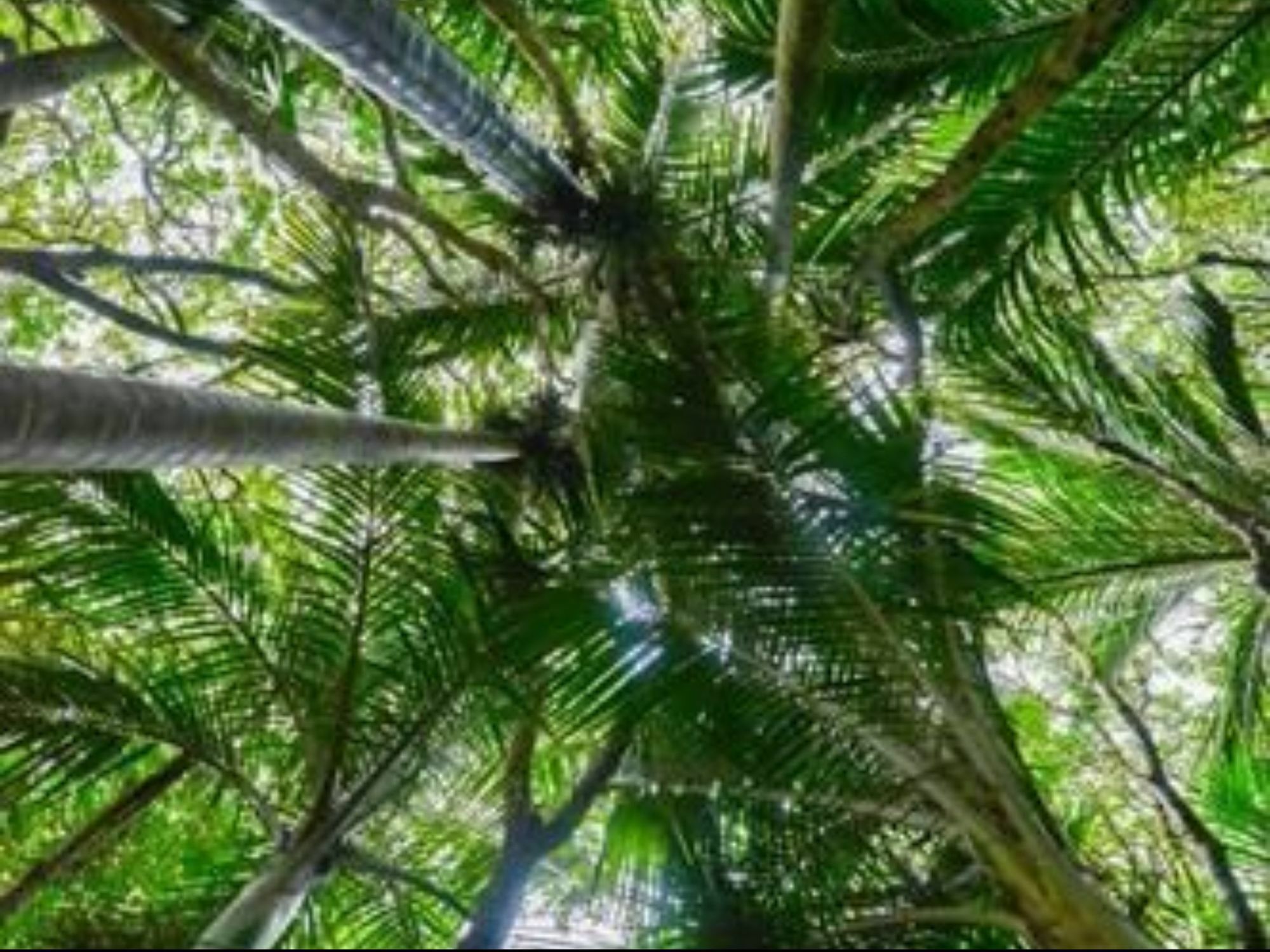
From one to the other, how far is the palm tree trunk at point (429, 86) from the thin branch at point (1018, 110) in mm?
1198

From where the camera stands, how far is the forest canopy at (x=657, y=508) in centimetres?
306

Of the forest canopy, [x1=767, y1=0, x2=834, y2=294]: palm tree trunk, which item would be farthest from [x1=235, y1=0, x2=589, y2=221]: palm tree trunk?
[x1=767, y1=0, x2=834, y2=294]: palm tree trunk

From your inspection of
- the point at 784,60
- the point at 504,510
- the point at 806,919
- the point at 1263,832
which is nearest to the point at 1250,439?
the point at 1263,832

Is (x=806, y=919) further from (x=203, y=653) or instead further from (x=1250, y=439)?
(x=1250, y=439)

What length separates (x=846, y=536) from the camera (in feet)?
10.8

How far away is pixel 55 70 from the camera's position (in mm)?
4637

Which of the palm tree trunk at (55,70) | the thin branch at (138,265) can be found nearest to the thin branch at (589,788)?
the thin branch at (138,265)

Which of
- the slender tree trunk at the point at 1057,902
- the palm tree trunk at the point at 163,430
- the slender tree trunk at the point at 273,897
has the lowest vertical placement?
the slender tree trunk at the point at 1057,902

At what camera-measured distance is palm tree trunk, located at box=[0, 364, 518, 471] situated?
2715 mm

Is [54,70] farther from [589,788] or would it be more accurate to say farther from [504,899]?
[504,899]

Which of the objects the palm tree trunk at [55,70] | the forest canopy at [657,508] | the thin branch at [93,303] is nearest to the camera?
the forest canopy at [657,508]

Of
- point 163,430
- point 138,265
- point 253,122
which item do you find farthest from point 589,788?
point 138,265

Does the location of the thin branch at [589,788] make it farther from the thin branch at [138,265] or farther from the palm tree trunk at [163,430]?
the thin branch at [138,265]

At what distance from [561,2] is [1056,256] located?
84.3 inches
